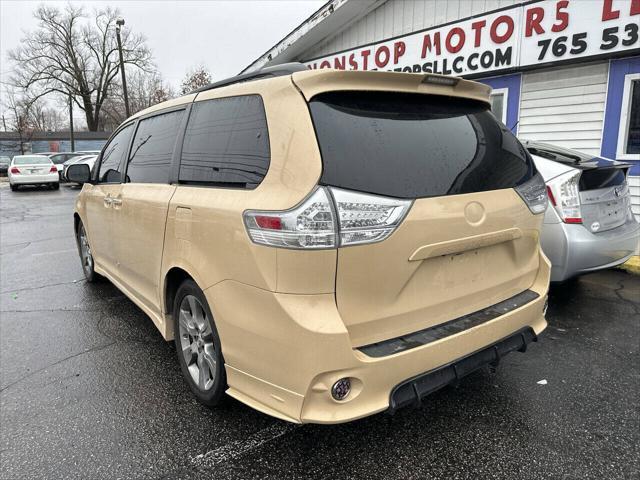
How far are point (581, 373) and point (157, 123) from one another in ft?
11.4

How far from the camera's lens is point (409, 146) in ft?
7.06

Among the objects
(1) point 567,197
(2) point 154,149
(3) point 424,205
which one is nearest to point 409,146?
(3) point 424,205

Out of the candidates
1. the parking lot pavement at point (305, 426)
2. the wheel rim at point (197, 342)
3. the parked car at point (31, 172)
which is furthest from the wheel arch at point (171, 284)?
the parked car at point (31, 172)

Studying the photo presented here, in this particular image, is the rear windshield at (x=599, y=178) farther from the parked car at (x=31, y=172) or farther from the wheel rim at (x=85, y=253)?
the parked car at (x=31, y=172)

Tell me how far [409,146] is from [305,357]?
1077 mm

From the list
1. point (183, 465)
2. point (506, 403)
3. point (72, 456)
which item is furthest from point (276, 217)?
point (506, 403)

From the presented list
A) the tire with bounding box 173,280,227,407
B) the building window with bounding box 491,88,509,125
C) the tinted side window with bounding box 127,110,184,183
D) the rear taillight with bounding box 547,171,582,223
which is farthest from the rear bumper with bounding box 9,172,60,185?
the rear taillight with bounding box 547,171,582,223

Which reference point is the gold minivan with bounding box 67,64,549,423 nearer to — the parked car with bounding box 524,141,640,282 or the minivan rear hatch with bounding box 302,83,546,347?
the minivan rear hatch with bounding box 302,83,546,347

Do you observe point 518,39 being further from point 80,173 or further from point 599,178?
point 80,173

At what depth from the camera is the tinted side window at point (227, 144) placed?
Answer: 219 centimetres

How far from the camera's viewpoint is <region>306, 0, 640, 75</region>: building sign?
6195 millimetres

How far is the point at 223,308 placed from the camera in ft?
7.24

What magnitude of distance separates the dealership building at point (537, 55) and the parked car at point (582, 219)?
3.15 metres

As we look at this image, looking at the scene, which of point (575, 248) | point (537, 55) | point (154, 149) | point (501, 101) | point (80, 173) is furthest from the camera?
point (501, 101)
